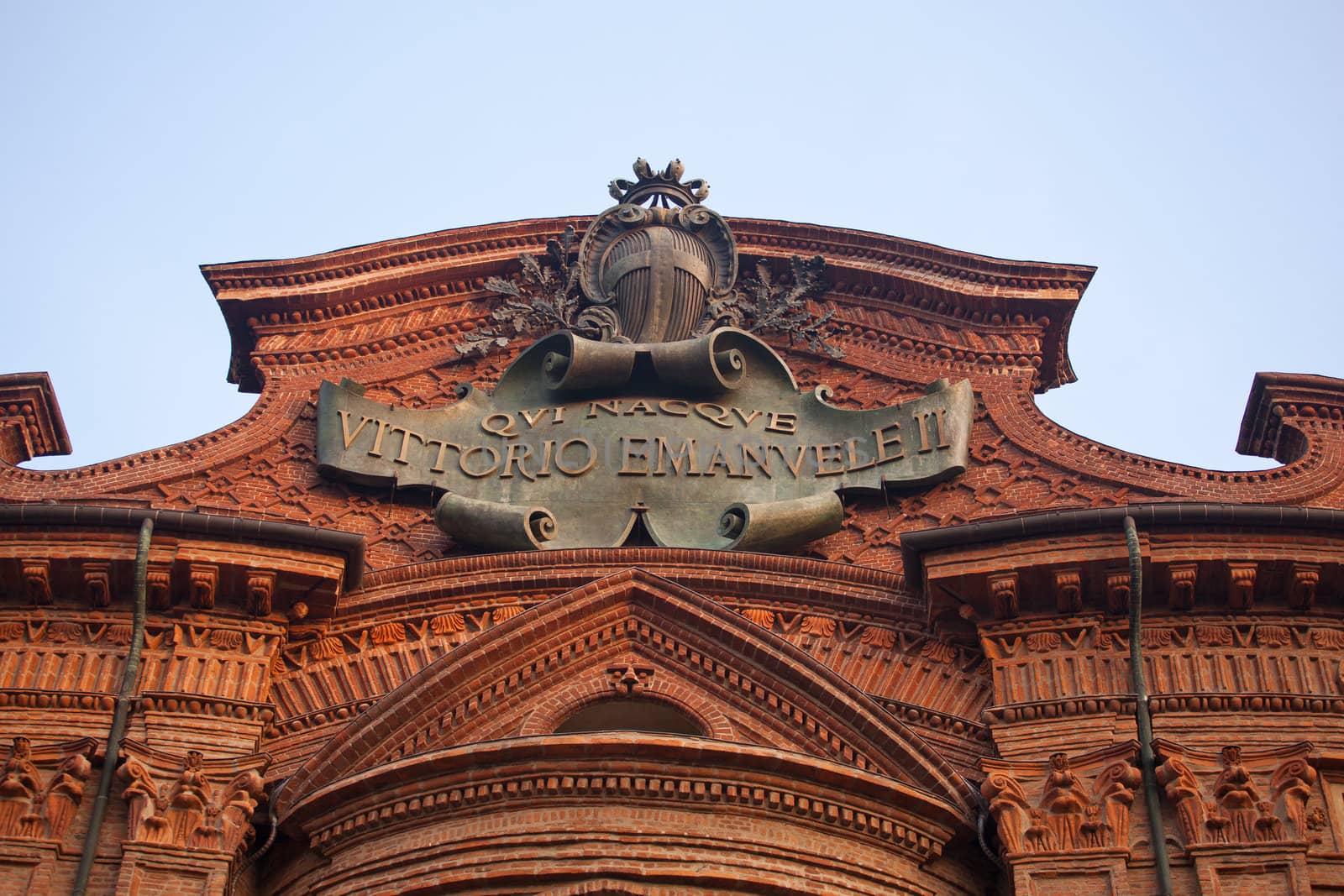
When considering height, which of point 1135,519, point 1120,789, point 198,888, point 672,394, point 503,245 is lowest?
point 198,888

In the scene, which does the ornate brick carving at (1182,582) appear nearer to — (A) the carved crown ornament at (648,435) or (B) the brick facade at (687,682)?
(B) the brick facade at (687,682)

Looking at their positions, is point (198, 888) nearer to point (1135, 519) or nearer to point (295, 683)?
point (295, 683)

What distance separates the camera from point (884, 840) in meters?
13.5

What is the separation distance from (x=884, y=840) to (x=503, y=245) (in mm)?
8250

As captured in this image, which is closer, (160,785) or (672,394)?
(160,785)

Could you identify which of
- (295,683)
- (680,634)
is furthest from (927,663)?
(295,683)

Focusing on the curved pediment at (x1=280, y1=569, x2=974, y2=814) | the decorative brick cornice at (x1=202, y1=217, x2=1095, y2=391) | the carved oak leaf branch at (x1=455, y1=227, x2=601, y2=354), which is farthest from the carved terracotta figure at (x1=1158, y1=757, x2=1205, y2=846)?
the carved oak leaf branch at (x1=455, y1=227, x2=601, y2=354)

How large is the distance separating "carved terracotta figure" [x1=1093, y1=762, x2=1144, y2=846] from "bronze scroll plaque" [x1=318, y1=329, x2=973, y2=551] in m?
3.61

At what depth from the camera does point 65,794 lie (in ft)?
44.7

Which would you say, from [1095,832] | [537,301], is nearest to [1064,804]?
[1095,832]

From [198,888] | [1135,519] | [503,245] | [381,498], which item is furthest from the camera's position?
[503,245]

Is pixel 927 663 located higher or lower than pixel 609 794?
higher

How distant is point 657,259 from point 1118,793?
7283mm

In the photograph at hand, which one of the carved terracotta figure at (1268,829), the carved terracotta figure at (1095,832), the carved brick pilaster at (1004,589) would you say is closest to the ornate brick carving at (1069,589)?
the carved brick pilaster at (1004,589)
